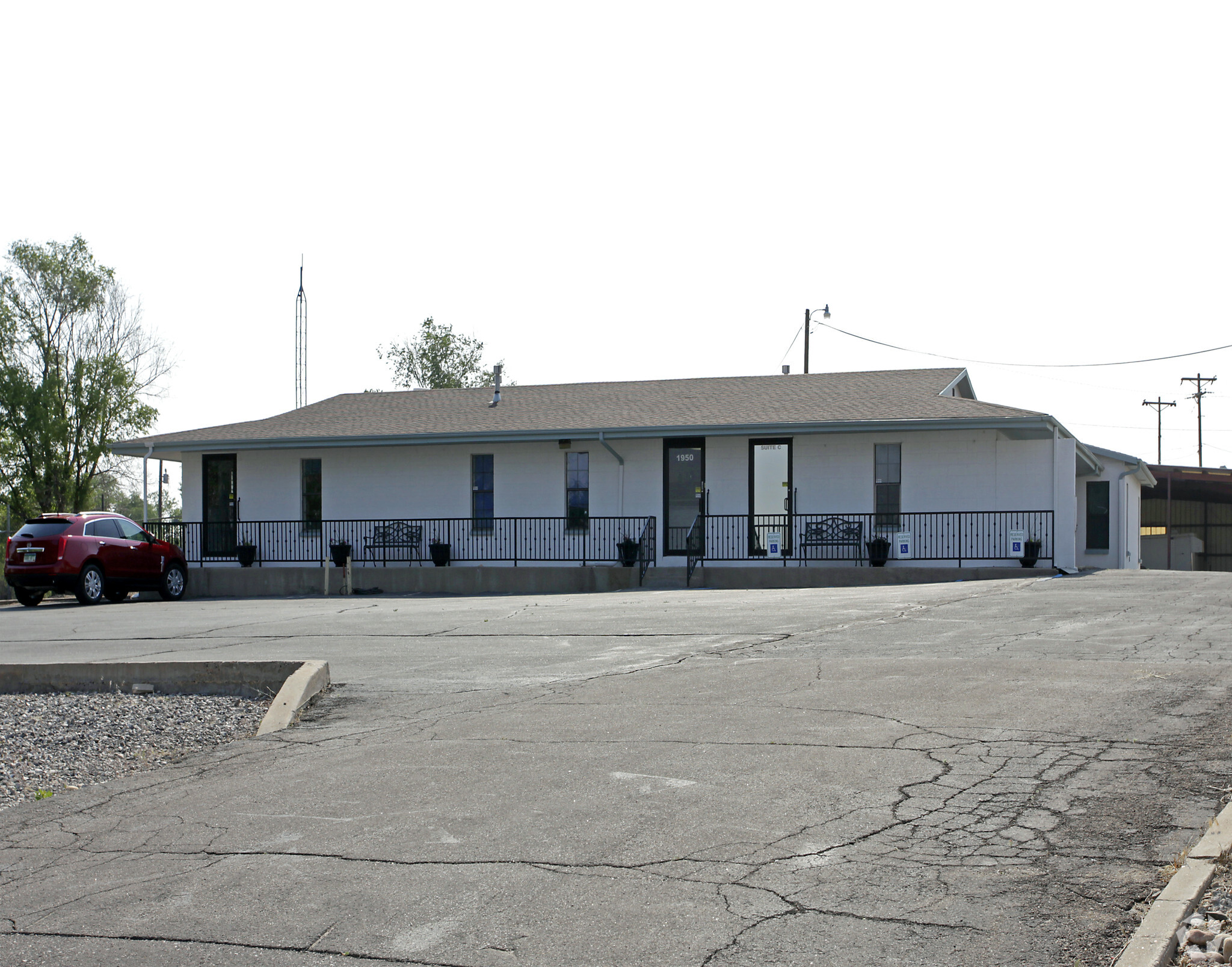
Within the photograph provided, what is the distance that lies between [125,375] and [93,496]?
597 centimetres

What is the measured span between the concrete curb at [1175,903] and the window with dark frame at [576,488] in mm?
19982

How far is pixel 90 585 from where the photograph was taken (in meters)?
20.7

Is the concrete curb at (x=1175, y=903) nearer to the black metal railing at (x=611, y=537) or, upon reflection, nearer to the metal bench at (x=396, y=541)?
the black metal railing at (x=611, y=537)

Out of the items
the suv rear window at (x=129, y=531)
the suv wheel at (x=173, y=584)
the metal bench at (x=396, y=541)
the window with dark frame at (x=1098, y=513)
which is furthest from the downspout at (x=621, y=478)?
the window with dark frame at (x=1098, y=513)

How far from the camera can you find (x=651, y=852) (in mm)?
4633

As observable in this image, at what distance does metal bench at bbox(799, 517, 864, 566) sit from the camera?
21938mm

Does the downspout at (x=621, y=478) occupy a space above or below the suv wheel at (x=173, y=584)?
above

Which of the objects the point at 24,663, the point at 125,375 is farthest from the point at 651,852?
the point at 125,375

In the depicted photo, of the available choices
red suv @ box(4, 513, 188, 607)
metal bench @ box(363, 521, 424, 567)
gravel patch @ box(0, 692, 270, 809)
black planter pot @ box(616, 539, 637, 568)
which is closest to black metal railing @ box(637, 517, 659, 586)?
black planter pot @ box(616, 539, 637, 568)

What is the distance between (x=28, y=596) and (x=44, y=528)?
4.41ft

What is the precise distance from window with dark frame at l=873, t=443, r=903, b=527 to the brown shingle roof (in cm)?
83

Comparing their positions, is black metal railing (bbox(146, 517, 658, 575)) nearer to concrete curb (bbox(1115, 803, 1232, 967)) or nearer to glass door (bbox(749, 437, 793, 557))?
glass door (bbox(749, 437, 793, 557))

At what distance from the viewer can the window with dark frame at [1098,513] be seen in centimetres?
2717

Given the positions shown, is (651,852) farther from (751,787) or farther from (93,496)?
(93,496)
